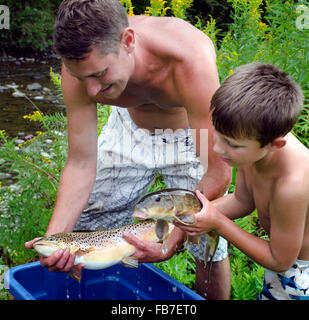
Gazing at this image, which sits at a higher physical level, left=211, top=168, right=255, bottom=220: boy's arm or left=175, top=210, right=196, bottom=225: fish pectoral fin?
left=175, top=210, right=196, bottom=225: fish pectoral fin

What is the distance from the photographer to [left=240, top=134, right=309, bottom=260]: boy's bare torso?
188 centimetres

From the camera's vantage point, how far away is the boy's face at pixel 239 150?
6.13 ft

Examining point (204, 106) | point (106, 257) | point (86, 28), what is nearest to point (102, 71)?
point (86, 28)

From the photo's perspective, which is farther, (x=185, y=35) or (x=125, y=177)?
(x=125, y=177)

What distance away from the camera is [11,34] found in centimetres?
1064

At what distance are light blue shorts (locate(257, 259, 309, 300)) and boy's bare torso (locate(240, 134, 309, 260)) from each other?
0.18 ft

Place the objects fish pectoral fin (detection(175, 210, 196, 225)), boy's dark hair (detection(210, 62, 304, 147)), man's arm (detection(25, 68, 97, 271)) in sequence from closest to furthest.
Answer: boy's dark hair (detection(210, 62, 304, 147)) → fish pectoral fin (detection(175, 210, 196, 225)) → man's arm (detection(25, 68, 97, 271))

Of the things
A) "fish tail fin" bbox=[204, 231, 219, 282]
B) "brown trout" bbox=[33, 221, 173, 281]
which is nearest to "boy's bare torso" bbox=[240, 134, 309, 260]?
"fish tail fin" bbox=[204, 231, 219, 282]

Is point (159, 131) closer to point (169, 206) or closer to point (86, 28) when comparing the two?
point (86, 28)

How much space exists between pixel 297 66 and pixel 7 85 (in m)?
6.14

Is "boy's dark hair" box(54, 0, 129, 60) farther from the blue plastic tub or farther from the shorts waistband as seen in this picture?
the blue plastic tub

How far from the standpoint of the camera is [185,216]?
1.96m

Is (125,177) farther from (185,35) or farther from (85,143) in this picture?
(185,35)

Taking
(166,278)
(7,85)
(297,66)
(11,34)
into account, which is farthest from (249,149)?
(11,34)
